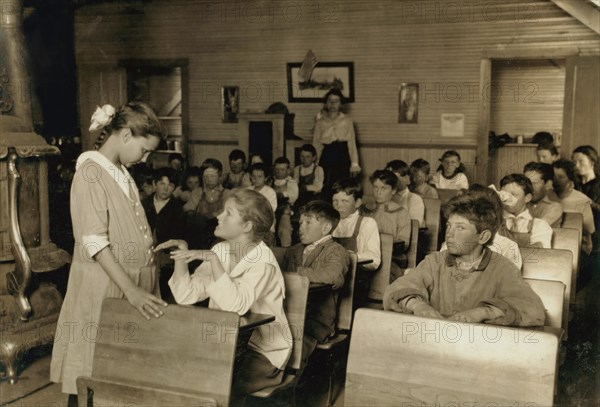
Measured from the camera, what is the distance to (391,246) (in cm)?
420

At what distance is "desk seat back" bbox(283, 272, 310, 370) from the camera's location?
2.92 metres

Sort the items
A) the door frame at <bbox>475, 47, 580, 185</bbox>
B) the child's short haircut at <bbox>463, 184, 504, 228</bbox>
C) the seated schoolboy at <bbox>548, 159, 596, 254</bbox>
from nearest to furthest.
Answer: the child's short haircut at <bbox>463, 184, 504, 228</bbox>
the seated schoolboy at <bbox>548, 159, 596, 254</bbox>
the door frame at <bbox>475, 47, 580, 185</bbox>

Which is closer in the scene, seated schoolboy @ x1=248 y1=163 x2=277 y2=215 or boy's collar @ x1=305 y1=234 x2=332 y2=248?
boy's collar @ x1=305 y1=234 x2=332 y2=248

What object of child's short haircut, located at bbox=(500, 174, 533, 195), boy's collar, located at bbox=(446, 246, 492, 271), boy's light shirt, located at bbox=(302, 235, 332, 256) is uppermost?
child's short haircut, located at bbox=(500, 174, 533, 195)

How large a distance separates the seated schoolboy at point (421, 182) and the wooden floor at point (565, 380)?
2153 mm

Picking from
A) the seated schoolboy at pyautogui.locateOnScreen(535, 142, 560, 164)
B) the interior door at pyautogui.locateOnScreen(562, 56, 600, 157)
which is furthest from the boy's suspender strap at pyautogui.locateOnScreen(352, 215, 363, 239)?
the interior door at pyautogui.locateOnScreen(562, 56, 600, 157)

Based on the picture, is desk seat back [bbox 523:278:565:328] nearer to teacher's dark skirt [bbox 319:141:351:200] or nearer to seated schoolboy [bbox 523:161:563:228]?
seated schoolboy [bbox 523:161:563:228]

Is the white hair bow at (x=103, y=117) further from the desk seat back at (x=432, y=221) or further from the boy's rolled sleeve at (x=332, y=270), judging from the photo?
the desk seat back at (x=432, y=221)

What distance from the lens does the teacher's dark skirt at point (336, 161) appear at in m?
9.30

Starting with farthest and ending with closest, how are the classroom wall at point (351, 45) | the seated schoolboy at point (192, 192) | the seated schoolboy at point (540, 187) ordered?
the classroom wall at point (351, 45) → the seated schoolboy at point (192, 192) → the seated schoolboy at point (540, 187)

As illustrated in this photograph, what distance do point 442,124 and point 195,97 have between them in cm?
397

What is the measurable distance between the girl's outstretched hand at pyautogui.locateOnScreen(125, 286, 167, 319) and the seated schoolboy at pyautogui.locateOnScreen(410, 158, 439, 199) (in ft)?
14.3

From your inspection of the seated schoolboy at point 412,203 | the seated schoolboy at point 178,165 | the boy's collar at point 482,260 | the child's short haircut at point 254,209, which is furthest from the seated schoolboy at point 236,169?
the boy's collar at point 482,260

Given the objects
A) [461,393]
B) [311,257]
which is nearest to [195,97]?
[311,257]
